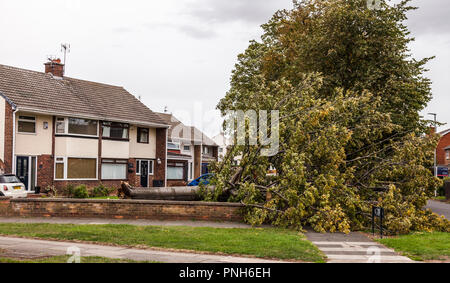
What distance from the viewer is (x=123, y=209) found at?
52.9ft

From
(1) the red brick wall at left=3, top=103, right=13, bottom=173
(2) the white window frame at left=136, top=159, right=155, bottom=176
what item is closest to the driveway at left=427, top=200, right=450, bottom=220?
(2) the white window frame at left=136, top=159, right=155, bottom=176

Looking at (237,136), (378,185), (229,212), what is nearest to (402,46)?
(378,185)

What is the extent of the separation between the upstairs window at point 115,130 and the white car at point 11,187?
975 centimetres

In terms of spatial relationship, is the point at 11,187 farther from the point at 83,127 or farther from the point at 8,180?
the point at 83,127

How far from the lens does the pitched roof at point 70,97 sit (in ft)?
92.0

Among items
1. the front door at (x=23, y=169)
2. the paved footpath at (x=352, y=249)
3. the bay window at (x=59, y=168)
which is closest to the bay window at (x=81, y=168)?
the bay window at (x=59, y=168)

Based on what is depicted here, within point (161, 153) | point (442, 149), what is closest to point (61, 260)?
point (161, 153)

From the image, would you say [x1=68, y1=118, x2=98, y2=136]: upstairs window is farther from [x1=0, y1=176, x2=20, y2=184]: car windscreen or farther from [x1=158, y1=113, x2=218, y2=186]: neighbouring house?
[x1=158, y1=113, x2=218, y2=186]: neighbouring house

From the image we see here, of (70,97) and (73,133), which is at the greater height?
(70,97)

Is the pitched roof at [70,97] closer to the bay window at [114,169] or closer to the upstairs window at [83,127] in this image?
the upstairs window at [83,127]

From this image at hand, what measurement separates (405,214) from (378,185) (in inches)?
82.5

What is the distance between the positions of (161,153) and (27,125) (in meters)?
11.5
